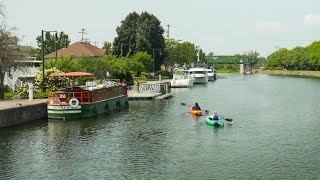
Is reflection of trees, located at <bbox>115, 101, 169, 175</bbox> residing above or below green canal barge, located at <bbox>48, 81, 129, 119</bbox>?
below

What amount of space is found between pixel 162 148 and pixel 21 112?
15023mm

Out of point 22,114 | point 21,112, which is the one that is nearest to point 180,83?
point 22,114

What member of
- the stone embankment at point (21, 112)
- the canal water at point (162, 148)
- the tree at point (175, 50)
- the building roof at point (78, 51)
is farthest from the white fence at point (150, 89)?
the tree at point (175, 50)

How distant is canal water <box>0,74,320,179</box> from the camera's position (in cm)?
2553

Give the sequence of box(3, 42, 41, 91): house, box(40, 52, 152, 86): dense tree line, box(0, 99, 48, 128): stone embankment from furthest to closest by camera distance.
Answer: box(40, 52, 152, 86): dense tree line < box(3, 42, 41, 91): house < box(0, 99, 48, 128): stone embankment

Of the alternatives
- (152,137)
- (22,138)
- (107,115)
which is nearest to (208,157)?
(152,137)

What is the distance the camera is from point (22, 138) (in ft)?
113

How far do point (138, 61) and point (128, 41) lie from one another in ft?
54.8

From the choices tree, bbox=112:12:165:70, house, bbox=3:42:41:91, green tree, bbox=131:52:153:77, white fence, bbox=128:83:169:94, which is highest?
tree, bbox=112:12:165:70

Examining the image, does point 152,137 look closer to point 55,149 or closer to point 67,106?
point 55,149

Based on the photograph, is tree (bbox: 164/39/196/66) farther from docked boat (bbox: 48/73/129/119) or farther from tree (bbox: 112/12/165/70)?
docked boat (bbox: 48/73/129/119)

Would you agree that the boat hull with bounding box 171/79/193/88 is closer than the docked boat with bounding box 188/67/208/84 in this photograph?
Yes

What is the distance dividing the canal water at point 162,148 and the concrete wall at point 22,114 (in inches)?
37.9

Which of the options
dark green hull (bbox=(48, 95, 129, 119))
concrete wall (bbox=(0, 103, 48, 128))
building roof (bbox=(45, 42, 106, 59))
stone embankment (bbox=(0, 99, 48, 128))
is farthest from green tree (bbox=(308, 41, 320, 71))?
concrete wall (bbox=(0, 103, 48, 128))
